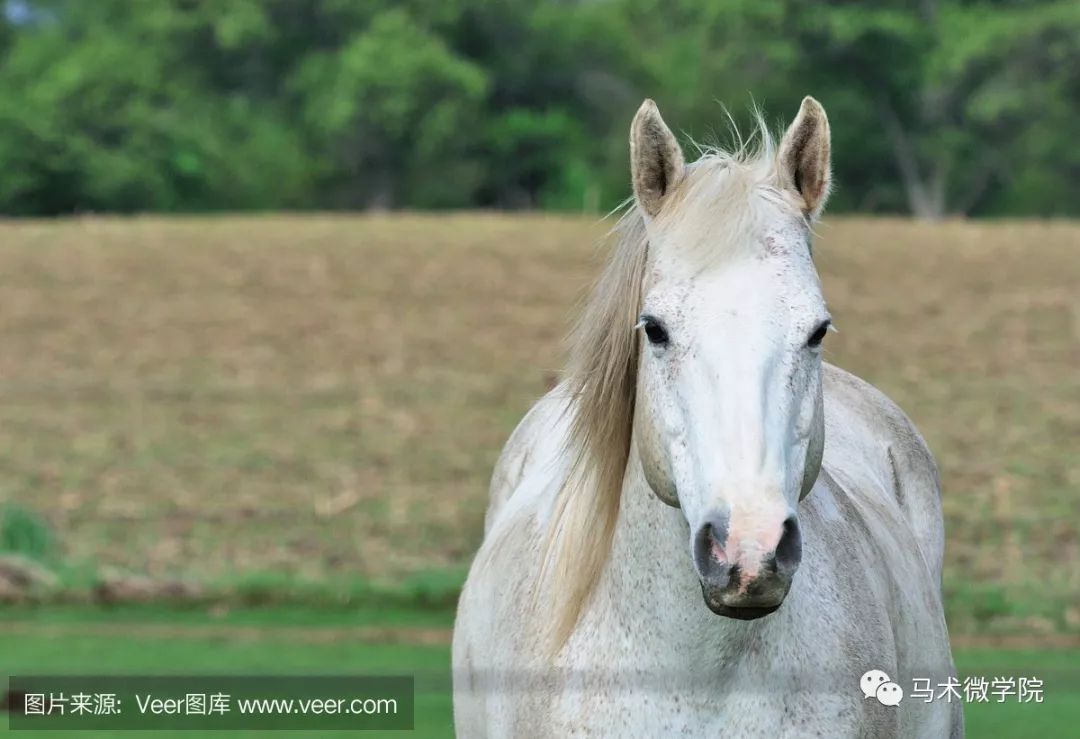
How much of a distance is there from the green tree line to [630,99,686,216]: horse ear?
3252 cm

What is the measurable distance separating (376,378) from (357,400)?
1.91ft

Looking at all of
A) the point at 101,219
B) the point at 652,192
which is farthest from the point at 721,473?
the point at 101,219

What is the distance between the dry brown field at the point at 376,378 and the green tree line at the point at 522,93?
17.1 m

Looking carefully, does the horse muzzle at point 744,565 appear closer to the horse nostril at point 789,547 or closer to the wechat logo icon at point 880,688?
the horse nostril at point 789,547

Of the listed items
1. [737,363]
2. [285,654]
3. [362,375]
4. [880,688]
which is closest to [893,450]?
[880,688]

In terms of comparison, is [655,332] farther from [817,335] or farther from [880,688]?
[880,688]

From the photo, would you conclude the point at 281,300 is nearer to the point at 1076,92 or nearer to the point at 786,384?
the point at 786,384

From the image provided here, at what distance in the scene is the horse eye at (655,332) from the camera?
3.04 meters

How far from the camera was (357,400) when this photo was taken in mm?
14250

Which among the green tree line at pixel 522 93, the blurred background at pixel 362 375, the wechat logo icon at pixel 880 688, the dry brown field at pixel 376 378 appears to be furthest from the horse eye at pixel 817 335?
the green tree line at pixel 522 93

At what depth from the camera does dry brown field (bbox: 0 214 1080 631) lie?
10.9m

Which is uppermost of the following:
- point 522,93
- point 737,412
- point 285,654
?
point 737,412

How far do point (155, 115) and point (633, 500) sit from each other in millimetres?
37207

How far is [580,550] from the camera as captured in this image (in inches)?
134
